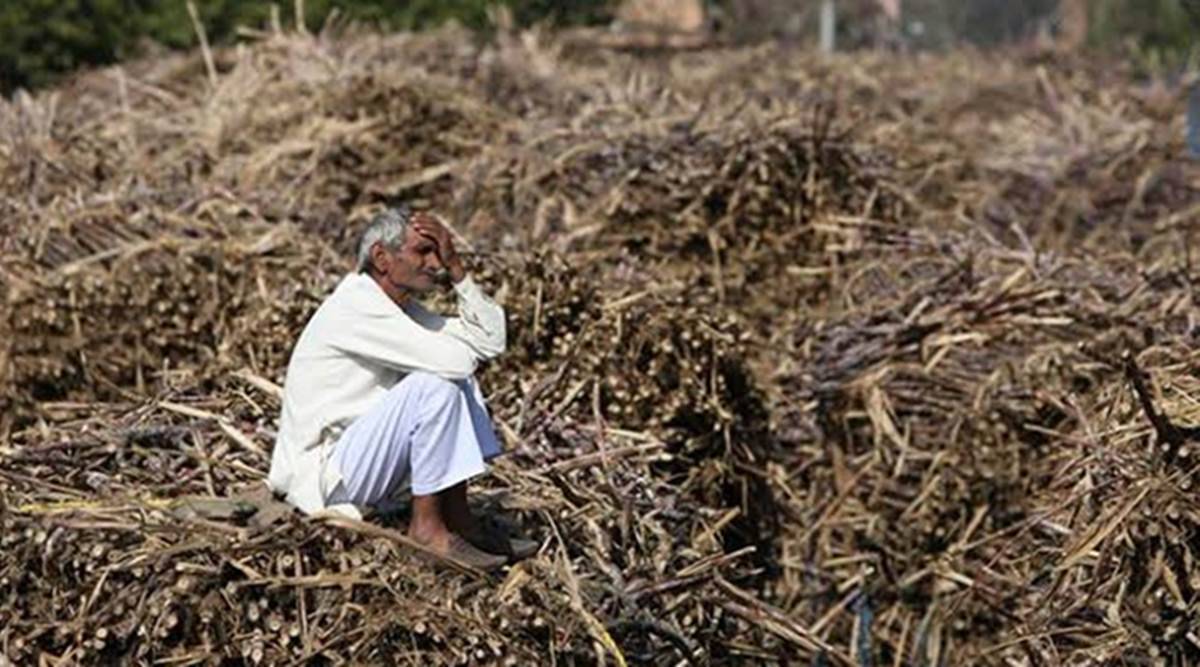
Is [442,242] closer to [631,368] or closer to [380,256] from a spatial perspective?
[380,256]

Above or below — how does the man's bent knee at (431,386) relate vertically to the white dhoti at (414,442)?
above

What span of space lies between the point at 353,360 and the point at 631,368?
1.89 m

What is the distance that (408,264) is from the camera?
5145 mm

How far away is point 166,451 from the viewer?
5766 mm

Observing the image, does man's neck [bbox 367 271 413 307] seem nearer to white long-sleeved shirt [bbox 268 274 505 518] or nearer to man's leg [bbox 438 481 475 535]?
white long-sleeved shirt [bbox 268 274 505 518]

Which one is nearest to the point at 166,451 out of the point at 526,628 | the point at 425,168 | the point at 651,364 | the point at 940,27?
the point at 526,628

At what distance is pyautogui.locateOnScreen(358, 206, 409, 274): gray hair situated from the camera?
203 inches

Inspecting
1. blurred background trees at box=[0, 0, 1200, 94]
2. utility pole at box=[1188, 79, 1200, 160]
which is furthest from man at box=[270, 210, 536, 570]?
blurred background trees at box=[0, 0, 1200, 94]

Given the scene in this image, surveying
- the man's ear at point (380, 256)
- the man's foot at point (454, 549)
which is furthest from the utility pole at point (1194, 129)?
the man's foot at point (454, 549)

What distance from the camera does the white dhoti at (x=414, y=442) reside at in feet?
16.4

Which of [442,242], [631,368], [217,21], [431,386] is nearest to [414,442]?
[431,386]

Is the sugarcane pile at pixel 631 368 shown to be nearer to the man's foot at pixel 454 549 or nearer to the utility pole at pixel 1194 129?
the man's foot at pixel 454 549

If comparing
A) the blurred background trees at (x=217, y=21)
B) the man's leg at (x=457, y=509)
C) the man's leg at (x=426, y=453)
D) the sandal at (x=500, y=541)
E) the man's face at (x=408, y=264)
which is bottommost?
the blurred background trees at (x=217, y=21)

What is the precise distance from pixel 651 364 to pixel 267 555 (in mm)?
2294
